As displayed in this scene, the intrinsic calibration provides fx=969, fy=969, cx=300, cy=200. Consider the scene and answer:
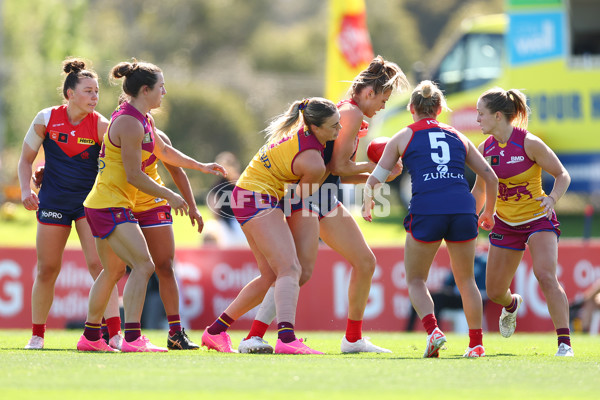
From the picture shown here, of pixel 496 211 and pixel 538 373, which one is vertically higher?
pixel 496 211

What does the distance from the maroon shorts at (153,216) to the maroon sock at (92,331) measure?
85cm

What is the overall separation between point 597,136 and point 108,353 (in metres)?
15.0

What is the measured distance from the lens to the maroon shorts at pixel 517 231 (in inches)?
299

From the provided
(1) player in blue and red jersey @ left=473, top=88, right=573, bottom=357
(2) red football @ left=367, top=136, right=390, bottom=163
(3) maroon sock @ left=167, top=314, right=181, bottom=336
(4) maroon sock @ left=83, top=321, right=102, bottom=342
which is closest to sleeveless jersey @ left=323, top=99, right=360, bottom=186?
(2) red football @ left=367, top=136, right=390, bottom=163

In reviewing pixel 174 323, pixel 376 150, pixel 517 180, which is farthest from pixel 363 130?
pixel 174 323

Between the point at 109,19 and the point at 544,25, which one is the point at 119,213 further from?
the point at 109,19

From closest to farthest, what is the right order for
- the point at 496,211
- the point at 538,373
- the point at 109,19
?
1. the point at 538,373
2. the point at 496,211
3. the point at 109,19

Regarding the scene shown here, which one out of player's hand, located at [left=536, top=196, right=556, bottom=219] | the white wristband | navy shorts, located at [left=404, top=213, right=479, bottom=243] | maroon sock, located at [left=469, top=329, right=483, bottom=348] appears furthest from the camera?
player's hand, located at [left=536, top=196, right=556, bottom=219]

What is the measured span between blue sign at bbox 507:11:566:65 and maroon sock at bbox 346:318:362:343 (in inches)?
527

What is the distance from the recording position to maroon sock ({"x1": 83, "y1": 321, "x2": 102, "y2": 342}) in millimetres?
7418

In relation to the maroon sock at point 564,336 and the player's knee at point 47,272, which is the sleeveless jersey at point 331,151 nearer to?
the maroon sock at point 564,336

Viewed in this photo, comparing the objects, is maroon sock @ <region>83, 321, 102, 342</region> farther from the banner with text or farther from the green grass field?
the banner with text

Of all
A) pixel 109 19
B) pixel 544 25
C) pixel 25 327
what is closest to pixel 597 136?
pixel 544 25

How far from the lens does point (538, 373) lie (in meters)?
6.20
